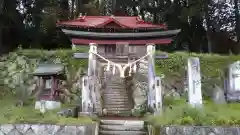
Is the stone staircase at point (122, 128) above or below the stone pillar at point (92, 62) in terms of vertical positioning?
below

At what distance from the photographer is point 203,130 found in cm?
1002

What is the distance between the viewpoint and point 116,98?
56.2 ft

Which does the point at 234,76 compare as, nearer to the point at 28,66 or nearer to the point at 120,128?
the point at 120,128

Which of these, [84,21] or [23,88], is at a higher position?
[84,21]

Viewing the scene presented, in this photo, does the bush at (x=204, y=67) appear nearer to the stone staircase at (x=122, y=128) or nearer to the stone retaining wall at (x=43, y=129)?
the stone staircase at (x=122, y=128)

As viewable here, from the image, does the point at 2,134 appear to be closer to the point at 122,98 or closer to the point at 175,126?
the point at 175,126

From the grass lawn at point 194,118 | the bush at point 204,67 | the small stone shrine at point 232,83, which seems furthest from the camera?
the bush at point 204,67

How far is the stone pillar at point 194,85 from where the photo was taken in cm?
1221

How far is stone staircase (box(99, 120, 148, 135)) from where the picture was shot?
1121 centimetres

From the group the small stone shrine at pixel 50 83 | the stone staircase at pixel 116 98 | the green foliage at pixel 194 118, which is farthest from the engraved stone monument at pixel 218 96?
the small stone shrine at pixel 50 83

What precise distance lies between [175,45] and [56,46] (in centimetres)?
1003

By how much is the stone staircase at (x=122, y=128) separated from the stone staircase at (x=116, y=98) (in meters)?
3.61

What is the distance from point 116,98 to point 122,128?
18.5 feet

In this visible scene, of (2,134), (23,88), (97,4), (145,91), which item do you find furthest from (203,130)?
(97,4)
